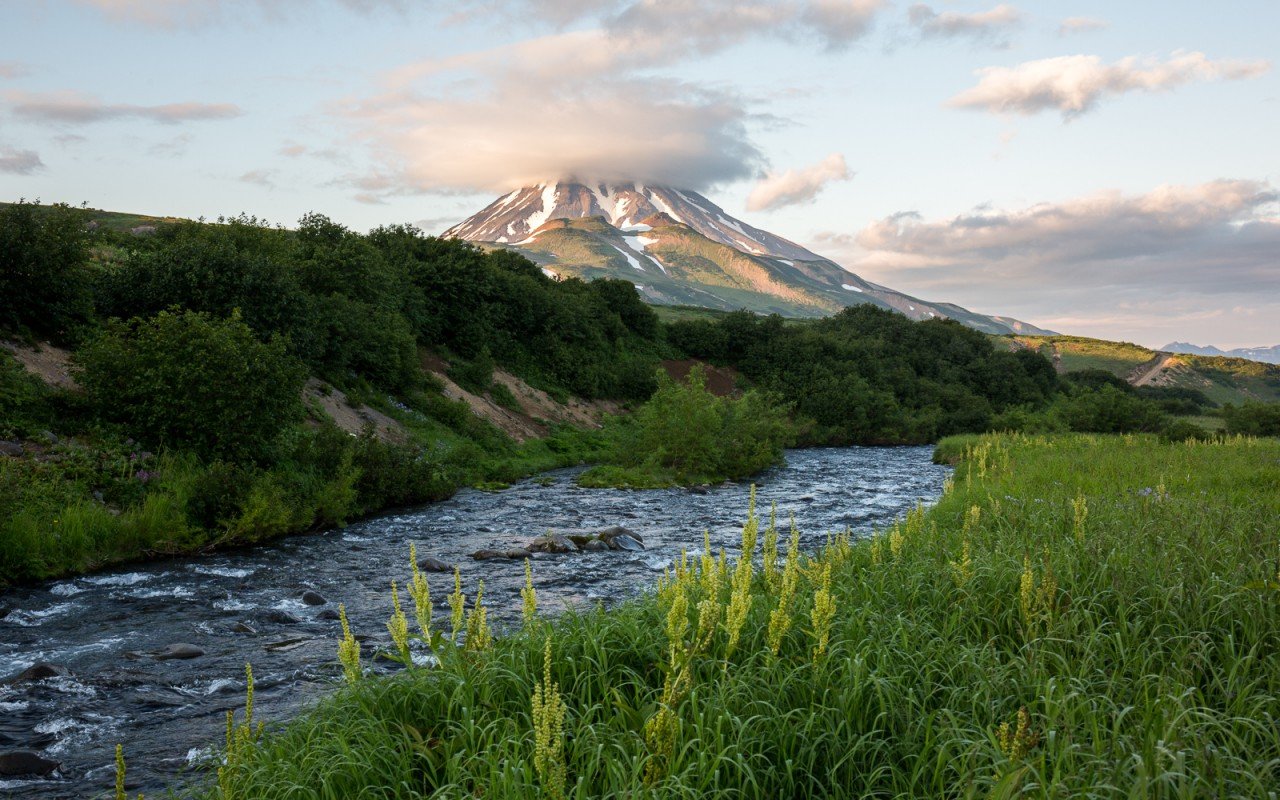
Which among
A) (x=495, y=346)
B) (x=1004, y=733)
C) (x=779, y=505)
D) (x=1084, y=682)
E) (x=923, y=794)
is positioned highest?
(x=495, y=346)

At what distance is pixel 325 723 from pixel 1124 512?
1113 centimetres

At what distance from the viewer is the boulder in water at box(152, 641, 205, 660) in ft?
34.0

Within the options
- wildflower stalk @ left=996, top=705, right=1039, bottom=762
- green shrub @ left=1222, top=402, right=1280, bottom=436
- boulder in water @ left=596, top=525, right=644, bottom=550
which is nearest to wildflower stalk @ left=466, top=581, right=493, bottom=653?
wildflower stalk @ left=996, top=705, right=1039, bottom=762

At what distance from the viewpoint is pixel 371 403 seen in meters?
34.5

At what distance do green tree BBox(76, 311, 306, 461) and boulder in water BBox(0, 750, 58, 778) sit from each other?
13.6 metres

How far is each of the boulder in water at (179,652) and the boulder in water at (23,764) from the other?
298 cm

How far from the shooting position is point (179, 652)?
1048 cm

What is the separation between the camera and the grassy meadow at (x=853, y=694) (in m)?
4.53

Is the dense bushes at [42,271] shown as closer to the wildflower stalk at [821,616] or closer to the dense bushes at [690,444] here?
the dense bushes at [690,444]

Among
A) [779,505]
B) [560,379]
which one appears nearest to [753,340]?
[560,379]

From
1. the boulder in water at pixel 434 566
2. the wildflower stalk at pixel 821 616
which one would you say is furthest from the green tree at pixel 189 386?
the wildflower stalk at pixel 821 616

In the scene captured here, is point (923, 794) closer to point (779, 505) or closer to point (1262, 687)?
point (1262, 687)

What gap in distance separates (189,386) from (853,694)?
1941cm

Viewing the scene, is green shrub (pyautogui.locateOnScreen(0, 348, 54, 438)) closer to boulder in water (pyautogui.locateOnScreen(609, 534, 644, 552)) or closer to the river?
the river
